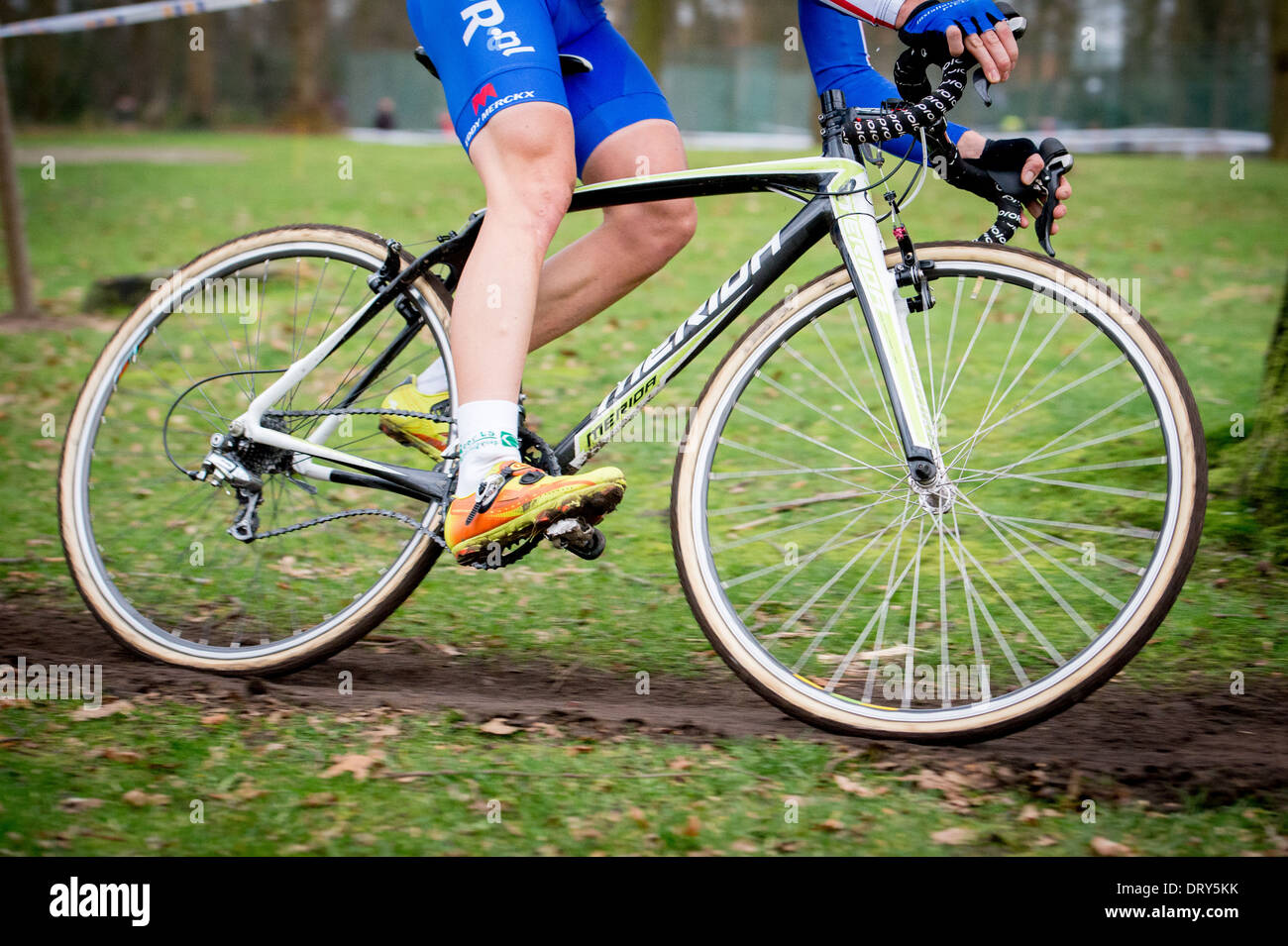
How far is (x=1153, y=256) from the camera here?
10.5m

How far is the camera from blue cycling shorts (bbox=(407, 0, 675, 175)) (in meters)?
2.84

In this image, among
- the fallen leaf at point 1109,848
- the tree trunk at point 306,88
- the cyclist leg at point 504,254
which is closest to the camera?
the fallen leaf at point 1109,848

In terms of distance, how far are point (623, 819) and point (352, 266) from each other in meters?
1.73

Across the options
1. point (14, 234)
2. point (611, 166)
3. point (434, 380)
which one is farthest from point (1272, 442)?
point (14, 234)

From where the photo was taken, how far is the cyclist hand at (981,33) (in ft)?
8.68

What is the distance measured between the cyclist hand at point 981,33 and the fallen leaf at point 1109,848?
63.6 inches

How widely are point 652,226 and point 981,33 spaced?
3.14 feet

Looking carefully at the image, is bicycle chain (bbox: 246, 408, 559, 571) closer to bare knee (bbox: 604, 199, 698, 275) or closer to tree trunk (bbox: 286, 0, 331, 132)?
bare knee (bbox: 604, 199, 698, 275)

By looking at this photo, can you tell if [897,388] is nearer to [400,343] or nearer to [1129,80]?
[400,343]

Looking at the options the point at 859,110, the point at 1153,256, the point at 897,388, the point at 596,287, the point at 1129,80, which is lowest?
the point at 897,388

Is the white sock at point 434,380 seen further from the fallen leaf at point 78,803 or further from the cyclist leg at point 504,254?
the fallen leaf at point 78,803

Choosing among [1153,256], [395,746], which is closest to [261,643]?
[395,746]

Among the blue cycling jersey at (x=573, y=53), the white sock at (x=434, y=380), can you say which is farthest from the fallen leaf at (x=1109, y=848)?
the white sock at (x=434, y=380)

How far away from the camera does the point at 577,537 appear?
2.92m
